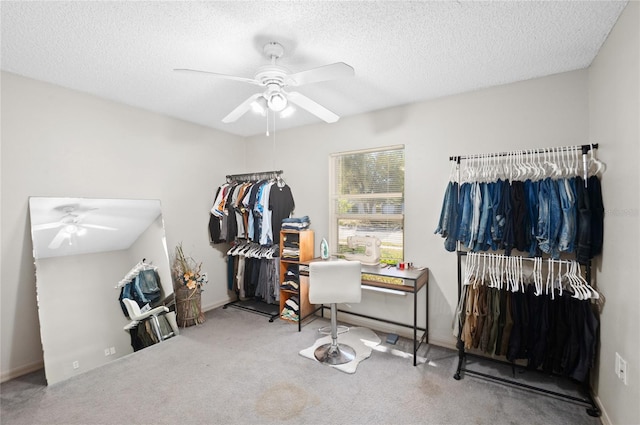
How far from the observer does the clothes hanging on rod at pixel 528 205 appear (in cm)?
206

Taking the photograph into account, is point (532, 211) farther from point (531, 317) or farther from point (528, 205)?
point (531, 317)

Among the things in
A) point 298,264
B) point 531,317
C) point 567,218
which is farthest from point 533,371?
point 298,264

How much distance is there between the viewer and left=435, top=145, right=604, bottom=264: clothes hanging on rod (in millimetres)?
2057

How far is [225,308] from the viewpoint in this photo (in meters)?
4.07

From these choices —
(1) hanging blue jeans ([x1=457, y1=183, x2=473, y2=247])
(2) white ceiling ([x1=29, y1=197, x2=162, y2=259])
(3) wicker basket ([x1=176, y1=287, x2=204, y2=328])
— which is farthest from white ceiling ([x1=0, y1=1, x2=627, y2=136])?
(3) wicker basket ([x1=176, y1=287, x2=204, y2=328])

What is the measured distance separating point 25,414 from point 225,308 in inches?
86.4

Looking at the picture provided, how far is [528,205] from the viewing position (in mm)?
2316

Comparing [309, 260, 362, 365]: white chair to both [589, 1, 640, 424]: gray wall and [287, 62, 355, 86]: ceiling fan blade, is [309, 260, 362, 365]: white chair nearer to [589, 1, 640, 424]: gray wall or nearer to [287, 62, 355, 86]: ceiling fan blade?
[287, 62, 355, 86]: ceiling fan blade

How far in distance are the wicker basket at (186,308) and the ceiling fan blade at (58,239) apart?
4.21 ft

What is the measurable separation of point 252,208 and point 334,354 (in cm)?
207

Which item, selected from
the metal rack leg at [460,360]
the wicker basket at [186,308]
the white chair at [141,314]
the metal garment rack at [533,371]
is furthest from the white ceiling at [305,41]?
the metal rack leg at [460,360]

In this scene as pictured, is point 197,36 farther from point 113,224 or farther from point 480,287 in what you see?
point 480,287

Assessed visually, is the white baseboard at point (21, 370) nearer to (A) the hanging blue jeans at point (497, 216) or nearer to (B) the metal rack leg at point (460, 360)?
(B) the metal rack leg at point (460, 360)

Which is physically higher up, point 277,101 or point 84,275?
point 277,101
